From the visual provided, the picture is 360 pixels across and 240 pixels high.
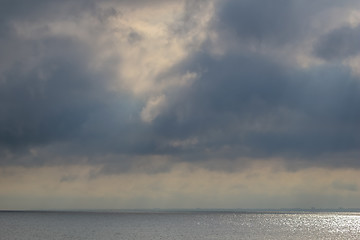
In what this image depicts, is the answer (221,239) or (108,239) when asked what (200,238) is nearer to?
(221,239)

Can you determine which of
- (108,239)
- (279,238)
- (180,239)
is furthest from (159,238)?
(279,238)

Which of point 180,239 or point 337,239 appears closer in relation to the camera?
Answer: point 180,239

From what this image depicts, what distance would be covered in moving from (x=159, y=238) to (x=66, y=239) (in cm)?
2528

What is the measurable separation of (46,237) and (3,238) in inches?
444

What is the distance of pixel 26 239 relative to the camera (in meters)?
125

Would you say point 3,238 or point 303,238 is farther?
point 303,238

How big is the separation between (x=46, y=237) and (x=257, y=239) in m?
59.3

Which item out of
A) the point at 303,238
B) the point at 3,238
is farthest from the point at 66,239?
the point at 303,238

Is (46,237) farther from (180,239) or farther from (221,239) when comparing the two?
(221,239)

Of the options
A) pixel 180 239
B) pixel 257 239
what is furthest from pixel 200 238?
pixel 257 239

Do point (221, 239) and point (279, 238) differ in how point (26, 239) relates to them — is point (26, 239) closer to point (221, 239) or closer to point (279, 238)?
point (221, 239)

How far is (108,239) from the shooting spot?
127 metres

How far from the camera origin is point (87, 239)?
126375mm

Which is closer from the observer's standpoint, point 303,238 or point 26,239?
point 26,239
